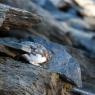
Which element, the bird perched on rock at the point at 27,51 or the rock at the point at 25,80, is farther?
the bird perched on rock at the point at 27,51

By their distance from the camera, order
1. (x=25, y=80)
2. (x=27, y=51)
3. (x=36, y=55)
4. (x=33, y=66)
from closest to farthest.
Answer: (x=25, y=80) < (x=33, y=66) < (x=27, y=51) < (x=36, y=55)

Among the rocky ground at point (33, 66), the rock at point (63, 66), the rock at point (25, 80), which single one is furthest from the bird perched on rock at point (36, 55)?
the rock at point (25, 80)

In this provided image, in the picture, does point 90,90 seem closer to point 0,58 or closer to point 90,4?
point 0,58

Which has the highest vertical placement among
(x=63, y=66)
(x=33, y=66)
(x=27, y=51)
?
(x=27, y=51)

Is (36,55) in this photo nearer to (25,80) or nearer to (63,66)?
(63,66)

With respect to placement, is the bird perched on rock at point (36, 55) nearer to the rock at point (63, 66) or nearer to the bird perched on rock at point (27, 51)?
the bird perched on rock at point (27, 51)

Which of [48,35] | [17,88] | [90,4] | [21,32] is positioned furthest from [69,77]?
[90,4]

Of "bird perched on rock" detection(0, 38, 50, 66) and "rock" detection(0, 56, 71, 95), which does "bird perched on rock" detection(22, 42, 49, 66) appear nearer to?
"bird perched on rock" detection(0, 38, 50, 66)

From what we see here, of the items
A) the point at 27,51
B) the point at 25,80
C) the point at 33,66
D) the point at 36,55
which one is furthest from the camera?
the point at 36,55

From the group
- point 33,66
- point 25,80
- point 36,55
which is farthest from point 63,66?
point 25,80

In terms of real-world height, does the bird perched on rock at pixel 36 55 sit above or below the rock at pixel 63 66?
above

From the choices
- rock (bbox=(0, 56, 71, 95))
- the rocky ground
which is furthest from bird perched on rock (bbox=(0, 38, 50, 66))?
rock (bbox=(0, 56, 71, 95))
